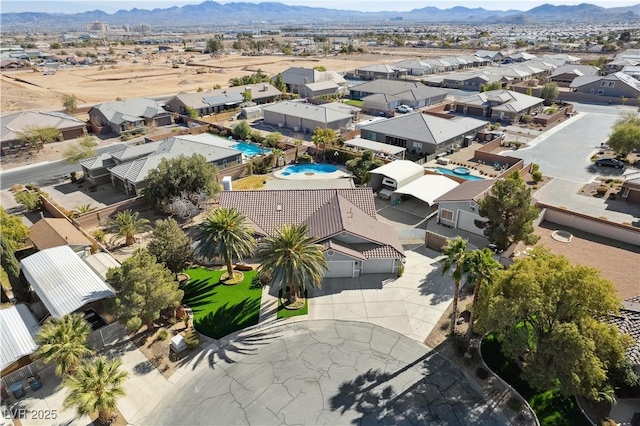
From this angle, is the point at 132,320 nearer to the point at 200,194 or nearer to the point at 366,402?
the point at 366,402

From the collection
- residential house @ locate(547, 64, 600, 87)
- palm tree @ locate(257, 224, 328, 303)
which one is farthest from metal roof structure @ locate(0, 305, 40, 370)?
residential house @ locate(547, 64, 600, 87)

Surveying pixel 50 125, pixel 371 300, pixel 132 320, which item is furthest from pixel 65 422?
pixel 50 125

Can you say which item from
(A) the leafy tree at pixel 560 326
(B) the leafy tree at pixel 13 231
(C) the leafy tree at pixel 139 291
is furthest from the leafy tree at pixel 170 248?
(A) the leafy tree at pixel 560 326

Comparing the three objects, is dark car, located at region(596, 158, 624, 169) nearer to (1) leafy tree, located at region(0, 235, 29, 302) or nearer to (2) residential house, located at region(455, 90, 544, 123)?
(2) residential house, located at region(455, 90, 544, 123)

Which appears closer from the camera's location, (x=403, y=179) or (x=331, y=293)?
(x=331, y=293)

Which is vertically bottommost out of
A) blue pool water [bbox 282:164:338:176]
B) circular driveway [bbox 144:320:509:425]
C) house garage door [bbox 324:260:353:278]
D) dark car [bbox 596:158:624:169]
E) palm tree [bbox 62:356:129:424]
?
circular driveway [bbox 144:320:509:425]

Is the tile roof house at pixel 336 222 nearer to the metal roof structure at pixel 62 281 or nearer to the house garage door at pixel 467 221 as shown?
the house garage door at pixel 467 221

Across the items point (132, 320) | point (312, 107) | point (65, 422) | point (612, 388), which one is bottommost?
point (65, 422)
